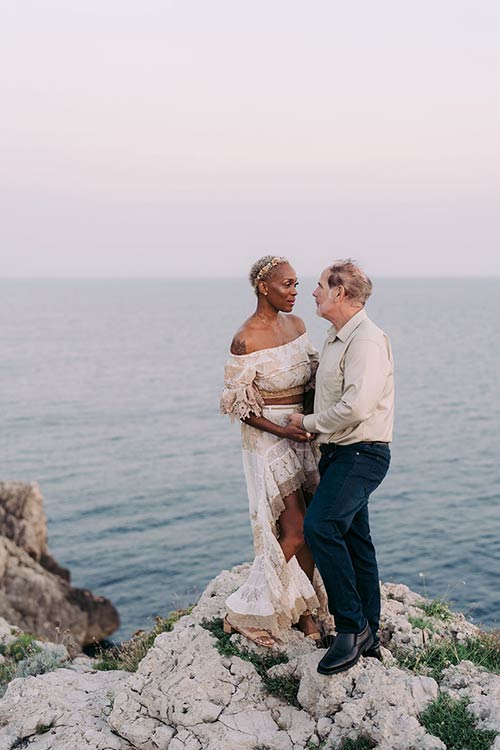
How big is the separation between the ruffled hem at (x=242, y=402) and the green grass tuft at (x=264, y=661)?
7.80 ft

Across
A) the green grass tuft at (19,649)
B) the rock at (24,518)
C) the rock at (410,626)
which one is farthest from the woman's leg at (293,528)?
the rock at (24,518)

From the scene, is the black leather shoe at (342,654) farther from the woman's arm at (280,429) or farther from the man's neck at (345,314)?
the man's neck at (345,314)

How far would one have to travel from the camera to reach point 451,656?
798 cm

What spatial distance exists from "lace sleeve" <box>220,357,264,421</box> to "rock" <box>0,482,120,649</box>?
16491mm

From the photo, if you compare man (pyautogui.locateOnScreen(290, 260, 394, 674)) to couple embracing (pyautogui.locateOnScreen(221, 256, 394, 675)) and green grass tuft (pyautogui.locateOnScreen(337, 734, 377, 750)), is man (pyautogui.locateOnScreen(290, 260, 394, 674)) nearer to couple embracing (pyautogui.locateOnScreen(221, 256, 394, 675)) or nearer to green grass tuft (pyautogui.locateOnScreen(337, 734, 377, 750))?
couple embracing (pyautogui.locateOnScreen(221, 256, 394, 675))

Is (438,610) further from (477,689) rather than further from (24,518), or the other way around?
(24,518)

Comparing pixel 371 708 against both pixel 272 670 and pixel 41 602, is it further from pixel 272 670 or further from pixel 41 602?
pixel 41 602

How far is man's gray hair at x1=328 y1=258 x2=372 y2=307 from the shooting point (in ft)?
22.3

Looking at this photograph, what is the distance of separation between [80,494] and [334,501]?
33.1 metres

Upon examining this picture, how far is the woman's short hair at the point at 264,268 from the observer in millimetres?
7426

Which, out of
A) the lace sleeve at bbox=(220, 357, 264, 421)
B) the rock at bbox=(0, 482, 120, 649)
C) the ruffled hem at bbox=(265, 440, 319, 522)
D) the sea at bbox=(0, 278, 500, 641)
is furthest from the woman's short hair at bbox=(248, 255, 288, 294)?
the rock at bbox=(0, 482, 120, 649)

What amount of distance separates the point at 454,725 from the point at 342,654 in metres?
1.08

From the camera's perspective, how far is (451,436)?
48406 mm

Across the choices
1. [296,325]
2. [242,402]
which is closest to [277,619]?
[242,402]
